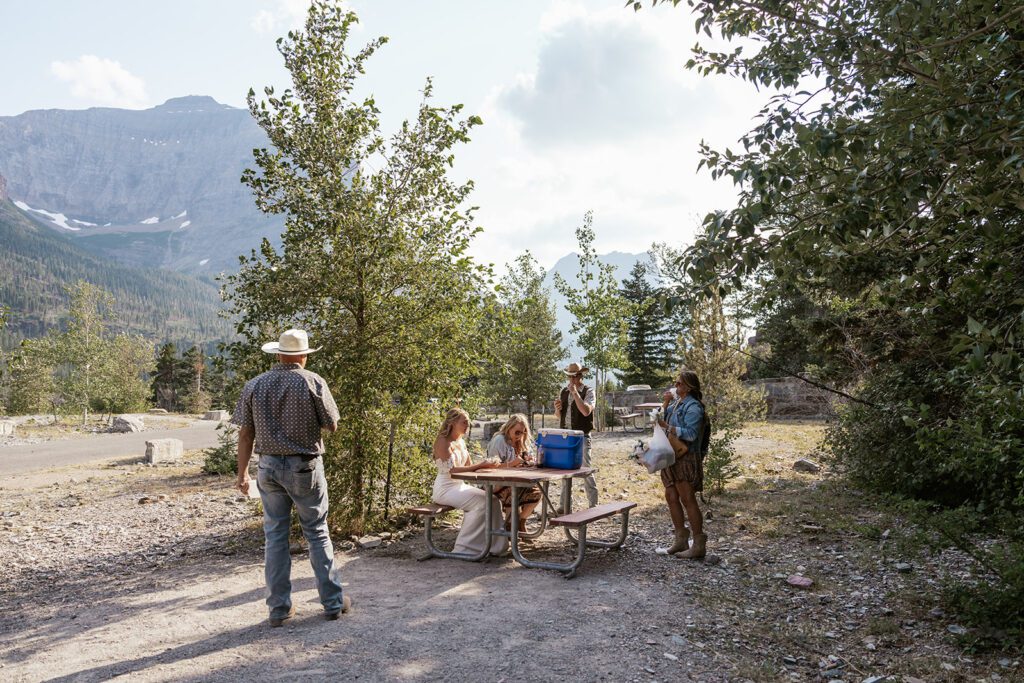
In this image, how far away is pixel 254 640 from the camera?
4.72 meters

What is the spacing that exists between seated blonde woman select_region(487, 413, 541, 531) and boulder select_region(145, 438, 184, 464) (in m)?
10.9

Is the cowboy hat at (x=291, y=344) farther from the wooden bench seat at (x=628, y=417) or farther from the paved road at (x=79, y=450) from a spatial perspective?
the wooden bench seat at (x=628, y=417)

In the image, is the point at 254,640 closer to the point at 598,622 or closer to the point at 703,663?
the point at 598,622

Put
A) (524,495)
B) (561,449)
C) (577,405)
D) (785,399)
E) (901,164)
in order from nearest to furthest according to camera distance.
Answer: (901,164) < (561,449) < (524,495) < (577,405) < (785,399)

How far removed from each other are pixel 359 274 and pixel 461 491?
2.56 m

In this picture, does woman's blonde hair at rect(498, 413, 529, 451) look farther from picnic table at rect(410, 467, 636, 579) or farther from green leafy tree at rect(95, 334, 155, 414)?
green leafy tree at rect(95, 334, 155, 414)

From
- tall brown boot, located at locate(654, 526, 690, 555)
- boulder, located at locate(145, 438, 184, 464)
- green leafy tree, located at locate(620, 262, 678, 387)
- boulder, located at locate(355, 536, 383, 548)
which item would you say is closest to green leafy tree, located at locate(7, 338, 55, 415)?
boulder, located at locate(145, 438, 184, 464)

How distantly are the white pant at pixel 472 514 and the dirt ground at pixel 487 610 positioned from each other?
256mm

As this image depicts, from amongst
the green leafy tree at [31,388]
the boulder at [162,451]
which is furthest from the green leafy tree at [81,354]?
the boulder at [162,451]

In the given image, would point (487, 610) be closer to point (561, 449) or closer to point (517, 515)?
point (517, 515)

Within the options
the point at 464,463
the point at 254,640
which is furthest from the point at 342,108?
the point at 254,640

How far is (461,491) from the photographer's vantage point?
285 inches

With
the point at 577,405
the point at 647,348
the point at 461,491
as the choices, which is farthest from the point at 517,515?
the point at 647,348

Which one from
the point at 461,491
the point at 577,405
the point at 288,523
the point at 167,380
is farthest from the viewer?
the point at 167,380
